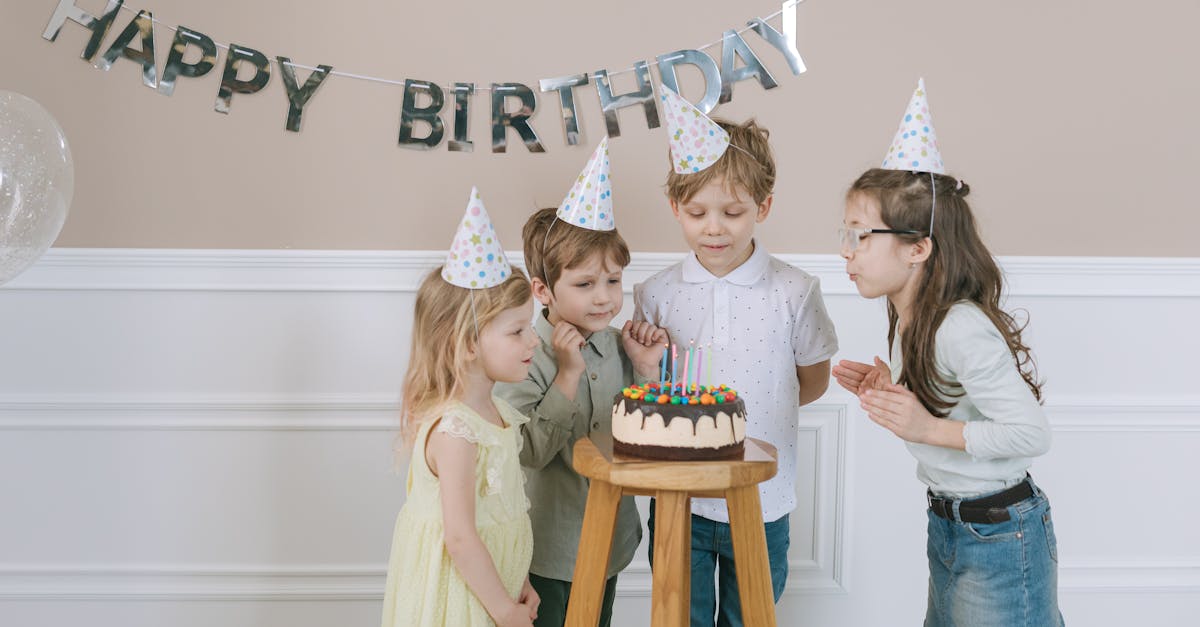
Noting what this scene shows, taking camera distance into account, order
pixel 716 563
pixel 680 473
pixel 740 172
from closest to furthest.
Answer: pixel 680 473, pixel 740 172, pixel 716 563

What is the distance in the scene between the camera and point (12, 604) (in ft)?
7.30

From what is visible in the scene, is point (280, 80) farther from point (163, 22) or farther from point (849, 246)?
point (849, 246)

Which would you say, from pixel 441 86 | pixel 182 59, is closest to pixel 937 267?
pixel 441 86

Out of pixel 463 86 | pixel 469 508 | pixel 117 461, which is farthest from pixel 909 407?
pixel 117 461

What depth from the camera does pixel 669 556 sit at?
4.77 ft

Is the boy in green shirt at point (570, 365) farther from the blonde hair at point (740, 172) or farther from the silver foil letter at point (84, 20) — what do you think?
the silver foil letter at point (84, 20)

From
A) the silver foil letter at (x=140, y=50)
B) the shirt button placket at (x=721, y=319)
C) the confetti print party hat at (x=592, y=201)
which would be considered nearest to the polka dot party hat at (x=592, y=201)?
the confetti print party hat at (x=592, y=201)

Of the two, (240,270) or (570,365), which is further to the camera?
(240,270)

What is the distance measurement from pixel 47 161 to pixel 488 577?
36.4 inches

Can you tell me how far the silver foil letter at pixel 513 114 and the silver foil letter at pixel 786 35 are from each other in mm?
486

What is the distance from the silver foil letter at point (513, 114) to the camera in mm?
2150

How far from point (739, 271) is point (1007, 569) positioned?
0.62 meters

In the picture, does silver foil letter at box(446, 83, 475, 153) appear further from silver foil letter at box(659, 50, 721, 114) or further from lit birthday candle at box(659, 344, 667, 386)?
lit birthday candle at box(659, 344, 667, 386)

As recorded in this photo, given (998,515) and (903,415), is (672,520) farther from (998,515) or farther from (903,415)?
(998,515)
